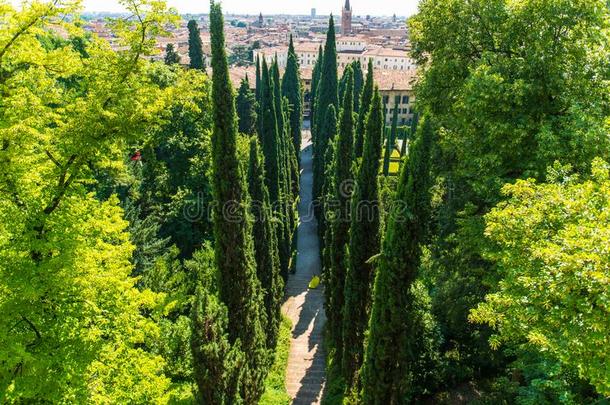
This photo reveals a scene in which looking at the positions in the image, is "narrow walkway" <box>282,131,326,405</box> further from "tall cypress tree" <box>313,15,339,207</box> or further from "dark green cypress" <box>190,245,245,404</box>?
"dark green cypress" <box>190,245,245,404</box>

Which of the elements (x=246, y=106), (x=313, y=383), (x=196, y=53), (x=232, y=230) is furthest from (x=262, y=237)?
(x=196, y=53)

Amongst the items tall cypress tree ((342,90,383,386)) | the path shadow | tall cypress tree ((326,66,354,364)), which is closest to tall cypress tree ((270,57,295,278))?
tall cypress tree ((326,66,354,364))

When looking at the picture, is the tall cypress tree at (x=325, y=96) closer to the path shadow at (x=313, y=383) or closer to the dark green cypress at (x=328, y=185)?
the dark green cypress at (x=328, y=185)

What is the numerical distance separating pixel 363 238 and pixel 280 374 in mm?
9562

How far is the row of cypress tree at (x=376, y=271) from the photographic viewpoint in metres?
12.1

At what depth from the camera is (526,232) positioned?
9922 millimetres

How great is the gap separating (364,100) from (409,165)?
10.2 meters

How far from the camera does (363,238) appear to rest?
1697 cm

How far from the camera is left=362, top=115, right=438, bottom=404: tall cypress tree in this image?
39.0ft

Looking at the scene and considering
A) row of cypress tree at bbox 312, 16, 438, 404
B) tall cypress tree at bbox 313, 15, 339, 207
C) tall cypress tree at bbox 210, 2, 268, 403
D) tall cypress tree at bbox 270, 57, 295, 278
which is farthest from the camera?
tall cypress tree at bbox 313, 15, 339, 207

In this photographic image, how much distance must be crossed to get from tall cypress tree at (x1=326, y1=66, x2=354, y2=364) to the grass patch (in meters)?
3.06

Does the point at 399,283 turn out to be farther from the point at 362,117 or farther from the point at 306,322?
Result: the point at 306,322

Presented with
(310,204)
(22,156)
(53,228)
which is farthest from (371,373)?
(310,204)

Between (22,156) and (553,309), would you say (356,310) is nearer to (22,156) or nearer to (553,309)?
(553,309)
